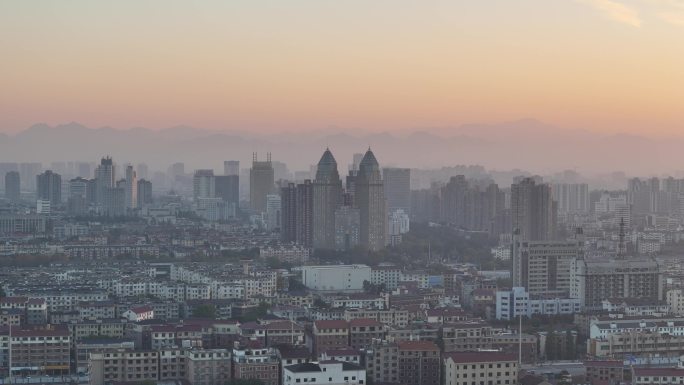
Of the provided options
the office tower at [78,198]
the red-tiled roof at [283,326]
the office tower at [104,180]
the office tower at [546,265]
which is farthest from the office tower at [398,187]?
the red-tiled roof at [283,326]

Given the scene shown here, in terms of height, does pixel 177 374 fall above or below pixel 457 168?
below

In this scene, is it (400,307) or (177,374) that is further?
(400,307)

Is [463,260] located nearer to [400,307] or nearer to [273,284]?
[273,284]

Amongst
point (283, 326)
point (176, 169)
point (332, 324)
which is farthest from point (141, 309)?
point (176, 169)

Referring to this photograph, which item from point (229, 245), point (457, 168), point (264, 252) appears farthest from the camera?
point (457, 168)

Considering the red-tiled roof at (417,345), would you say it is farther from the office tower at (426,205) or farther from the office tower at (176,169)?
the office tower at (176,169)

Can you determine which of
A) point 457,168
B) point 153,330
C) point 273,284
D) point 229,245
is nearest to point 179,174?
point 457,168

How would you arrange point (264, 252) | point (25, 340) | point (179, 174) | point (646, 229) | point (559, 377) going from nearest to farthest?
point (559, 377) < point (25, 340) < point (264, 252) < point (646, 229) < point (179, 174)
